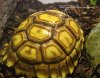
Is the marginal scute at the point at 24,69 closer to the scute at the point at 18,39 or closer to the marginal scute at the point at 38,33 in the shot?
the scute at the point at 18,39

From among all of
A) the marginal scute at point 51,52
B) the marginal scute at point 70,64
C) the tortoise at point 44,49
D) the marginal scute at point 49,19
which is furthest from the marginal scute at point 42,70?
the marginal scute at point 49,19

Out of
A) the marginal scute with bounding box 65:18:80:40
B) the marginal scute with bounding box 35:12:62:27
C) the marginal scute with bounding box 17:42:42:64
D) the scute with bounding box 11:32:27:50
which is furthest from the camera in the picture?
the marginal scute with bounding box 65:18:80:40

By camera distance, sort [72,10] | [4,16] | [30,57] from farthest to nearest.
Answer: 1. [72,10]
2. [4,16]
3. [30,57]

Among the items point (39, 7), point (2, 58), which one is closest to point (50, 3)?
point (39, 7)

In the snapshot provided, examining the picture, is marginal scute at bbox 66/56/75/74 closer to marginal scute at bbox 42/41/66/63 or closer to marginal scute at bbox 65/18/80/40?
marginal scute at bbox 42/41/66/63

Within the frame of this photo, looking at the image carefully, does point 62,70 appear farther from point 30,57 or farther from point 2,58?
point 2,58

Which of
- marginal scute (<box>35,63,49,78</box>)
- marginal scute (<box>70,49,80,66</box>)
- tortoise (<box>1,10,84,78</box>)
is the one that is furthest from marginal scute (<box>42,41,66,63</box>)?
marginal scute (<box>70,49,80,66</box>)
